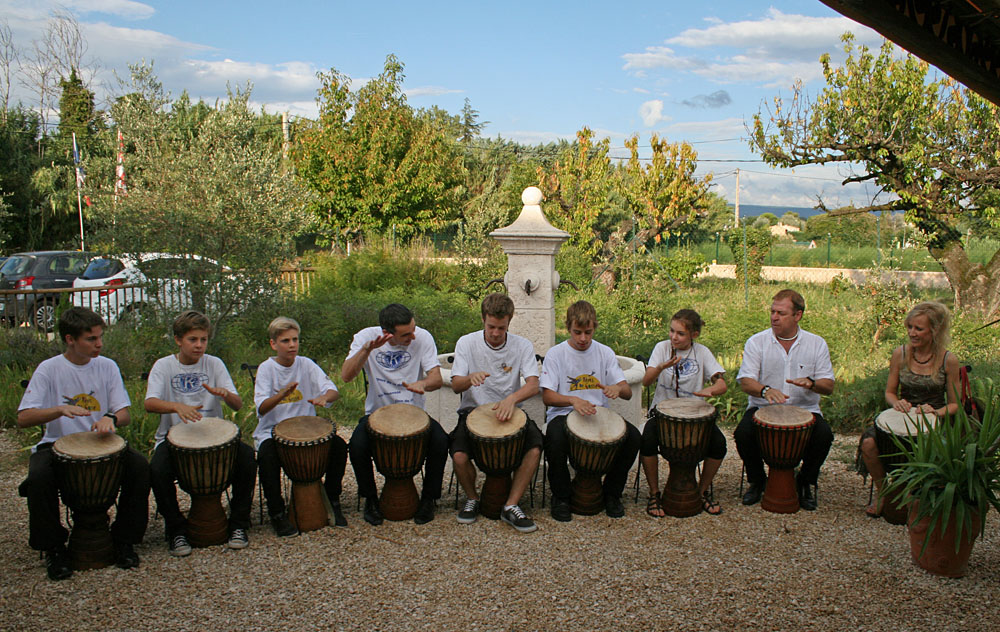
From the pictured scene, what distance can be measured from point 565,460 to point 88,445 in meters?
2.58

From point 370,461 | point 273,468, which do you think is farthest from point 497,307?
point 273,468

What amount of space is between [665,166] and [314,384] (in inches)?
528

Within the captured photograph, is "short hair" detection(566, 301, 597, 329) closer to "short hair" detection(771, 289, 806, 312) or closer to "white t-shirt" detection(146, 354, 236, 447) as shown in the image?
"short hair" detection(771, 289, 806, 312)

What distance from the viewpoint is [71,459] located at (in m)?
3.68

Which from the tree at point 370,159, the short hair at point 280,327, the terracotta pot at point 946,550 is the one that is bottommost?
the terracotta pot at point 946,550

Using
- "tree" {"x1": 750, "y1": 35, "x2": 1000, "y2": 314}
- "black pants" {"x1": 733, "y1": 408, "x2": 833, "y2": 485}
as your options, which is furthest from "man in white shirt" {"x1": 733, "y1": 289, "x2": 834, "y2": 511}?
"tree" {"x1": 750, "y1": 35, "x2": 1000, "y2": 314}

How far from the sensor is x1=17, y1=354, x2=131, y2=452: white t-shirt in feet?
12.8

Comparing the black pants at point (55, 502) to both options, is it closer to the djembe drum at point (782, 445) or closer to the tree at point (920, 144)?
the djembe drum at point (782, 445)

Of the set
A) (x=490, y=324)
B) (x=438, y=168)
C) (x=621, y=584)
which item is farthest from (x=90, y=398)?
(x=438, y=168)

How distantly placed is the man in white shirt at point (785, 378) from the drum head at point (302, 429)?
253cm

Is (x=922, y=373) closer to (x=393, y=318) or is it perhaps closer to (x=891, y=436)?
(x=891, y=436)

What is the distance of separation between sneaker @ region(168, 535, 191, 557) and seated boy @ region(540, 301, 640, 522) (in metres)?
2.05

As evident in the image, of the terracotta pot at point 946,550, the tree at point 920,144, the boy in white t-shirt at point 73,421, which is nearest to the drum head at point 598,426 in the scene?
the terracotta pot at point 946,550

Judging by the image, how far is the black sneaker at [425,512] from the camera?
448 centimetres
